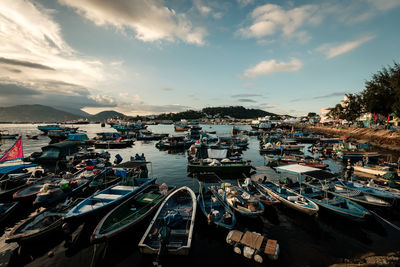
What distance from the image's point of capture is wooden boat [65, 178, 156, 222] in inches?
510

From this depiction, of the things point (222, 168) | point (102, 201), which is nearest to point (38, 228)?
point (102, 201)

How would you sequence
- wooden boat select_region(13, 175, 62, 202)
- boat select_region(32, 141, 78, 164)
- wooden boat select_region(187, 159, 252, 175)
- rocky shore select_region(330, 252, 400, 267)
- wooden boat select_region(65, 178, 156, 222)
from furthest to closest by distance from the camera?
boat select_region(32, 141, 78, 164) → wooden boat select_region(187, 159, 252, 175) → wooden boat select_region(13, 175, 62, 202) → wooden boat select_region(65, 178, 156, 222) → rocky shore select_region(330, 252, 400, 267)

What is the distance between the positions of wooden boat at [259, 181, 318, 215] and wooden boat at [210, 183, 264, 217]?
314cm

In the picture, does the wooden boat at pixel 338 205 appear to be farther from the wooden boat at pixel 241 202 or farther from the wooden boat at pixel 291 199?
the wooden boat at pixel 241 202

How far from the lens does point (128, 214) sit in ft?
47.4

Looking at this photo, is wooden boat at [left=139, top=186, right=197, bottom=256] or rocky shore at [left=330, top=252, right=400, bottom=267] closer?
rocky shore at [left=330, top=252, right=400, bottom=267]

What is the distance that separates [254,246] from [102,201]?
41.6 ft

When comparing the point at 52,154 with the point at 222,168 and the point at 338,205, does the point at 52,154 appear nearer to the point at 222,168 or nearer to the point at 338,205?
the point at 222,168

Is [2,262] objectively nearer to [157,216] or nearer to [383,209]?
[157,216]

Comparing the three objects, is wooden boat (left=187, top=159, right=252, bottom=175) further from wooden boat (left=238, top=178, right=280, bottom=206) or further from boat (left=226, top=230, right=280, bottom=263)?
boat (left=226, top=230, right=280, bottom=263)

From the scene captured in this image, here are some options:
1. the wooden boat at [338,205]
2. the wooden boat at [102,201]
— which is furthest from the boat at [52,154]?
the wooden boat at [338,205]

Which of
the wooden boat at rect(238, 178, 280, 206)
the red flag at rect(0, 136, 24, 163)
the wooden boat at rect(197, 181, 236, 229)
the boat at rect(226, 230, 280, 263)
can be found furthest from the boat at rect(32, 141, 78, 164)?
the boat at rect(226, 230, 280, 263)

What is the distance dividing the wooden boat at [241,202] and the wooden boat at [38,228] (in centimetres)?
1301

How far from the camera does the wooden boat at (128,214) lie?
1118cm
